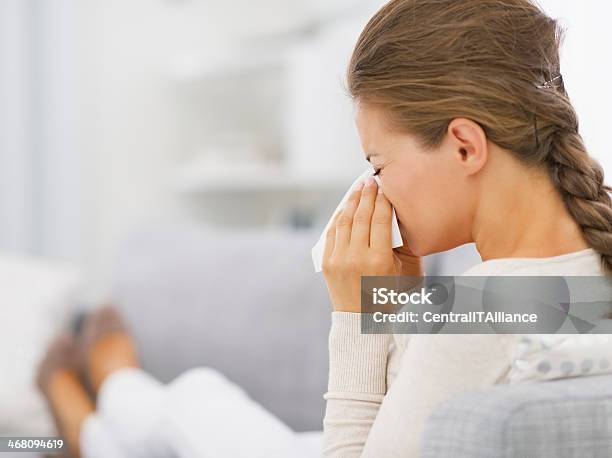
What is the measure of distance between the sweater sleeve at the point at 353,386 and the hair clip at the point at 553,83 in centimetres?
25

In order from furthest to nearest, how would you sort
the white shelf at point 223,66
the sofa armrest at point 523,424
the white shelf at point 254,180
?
the white shelf at point 223,66 < the white shelf at point 254,180 < the sofa armrest at point 523,424

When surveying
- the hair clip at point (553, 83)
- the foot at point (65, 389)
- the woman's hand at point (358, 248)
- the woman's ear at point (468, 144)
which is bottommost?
the foot at point (65, 389)

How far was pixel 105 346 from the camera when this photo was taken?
162 centimetres

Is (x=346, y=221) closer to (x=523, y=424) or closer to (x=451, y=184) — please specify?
(x=451, y=184)

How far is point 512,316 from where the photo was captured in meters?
0.64

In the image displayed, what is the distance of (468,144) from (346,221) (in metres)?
0.14

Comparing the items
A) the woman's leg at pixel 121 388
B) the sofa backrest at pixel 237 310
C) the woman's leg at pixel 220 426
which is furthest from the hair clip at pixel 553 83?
the sofa backrest at pixel 237 310

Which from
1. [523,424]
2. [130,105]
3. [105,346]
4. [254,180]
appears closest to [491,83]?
[523,424]

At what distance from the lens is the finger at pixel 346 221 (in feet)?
2.41

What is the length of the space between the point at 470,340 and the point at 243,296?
92cm

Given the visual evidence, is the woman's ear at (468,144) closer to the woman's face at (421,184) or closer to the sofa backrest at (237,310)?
the woman's face at (421,184)

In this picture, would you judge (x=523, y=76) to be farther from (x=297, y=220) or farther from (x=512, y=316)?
(x=297, y=220)

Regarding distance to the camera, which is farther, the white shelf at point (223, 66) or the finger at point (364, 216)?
the white shelf at point (223, 66)

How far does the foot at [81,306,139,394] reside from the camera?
5.16ft
